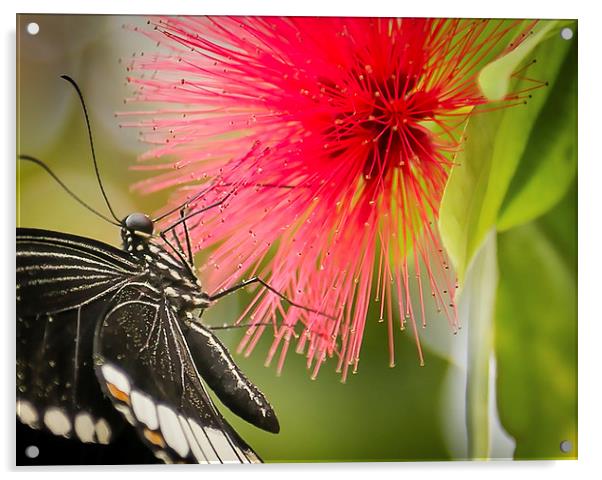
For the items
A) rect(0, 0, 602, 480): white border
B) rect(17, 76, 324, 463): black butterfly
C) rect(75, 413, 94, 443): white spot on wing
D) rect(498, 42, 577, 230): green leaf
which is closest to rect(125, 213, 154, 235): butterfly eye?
rect(17, 76, 324, 463): black butterfly

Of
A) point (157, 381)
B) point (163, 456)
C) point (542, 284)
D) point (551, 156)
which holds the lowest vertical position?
point (163, 456)

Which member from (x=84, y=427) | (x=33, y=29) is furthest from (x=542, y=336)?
(x=33, y=29)

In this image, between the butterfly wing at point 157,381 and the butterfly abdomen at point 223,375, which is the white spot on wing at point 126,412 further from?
the butterfly abdomen at point 223,375

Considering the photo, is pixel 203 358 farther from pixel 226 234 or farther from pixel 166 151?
pixel 166 151

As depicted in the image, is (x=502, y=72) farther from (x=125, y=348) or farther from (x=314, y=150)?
(x=125, y=348)

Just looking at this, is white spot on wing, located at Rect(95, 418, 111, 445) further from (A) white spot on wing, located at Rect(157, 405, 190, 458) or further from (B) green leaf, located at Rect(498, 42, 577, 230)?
(B) green leaf, located at Rect(498, 42, 577, 230)

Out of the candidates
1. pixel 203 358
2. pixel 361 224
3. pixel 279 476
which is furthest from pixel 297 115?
pixel 279 476

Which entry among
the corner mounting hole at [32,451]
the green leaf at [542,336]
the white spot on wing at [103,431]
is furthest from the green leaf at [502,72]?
the corner mounting hole at [32,451]
